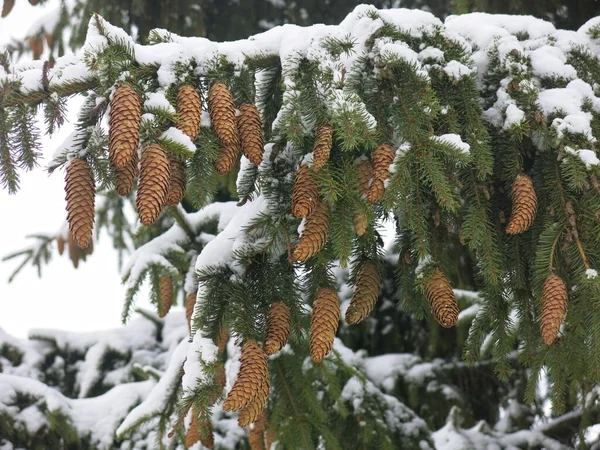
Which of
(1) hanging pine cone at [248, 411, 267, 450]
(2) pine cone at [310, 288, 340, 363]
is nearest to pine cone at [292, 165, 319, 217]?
(2) pine cone at [310, 288, 340, 363]

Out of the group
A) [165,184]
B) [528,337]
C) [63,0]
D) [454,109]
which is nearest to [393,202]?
[454,109]

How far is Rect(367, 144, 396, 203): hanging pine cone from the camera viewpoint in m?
1.74

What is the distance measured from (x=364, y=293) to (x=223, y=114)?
2.06 feet

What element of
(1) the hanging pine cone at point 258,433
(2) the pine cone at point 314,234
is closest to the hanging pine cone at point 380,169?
(2) the pine cone at point 314,234

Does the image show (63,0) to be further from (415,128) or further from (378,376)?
(415,128)

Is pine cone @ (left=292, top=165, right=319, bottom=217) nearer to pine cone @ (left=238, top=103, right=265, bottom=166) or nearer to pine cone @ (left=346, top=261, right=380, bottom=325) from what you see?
pine cone @ (left=238, top=103, right=265, bottom=166)

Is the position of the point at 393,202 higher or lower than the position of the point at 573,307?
higher

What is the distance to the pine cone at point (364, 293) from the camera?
1.85 m

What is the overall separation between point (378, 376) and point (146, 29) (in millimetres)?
3030

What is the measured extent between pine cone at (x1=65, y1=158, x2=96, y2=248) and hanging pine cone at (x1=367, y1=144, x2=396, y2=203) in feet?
2.25

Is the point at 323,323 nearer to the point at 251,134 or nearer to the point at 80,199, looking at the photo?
the point at 251,134

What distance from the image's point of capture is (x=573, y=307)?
1957 mm

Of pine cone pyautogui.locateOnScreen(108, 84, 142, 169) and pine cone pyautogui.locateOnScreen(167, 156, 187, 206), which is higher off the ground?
pine cone pyautogui.locateOnScreen(108, 84, 142, 169)

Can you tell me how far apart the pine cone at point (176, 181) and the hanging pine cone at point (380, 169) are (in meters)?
0.50
